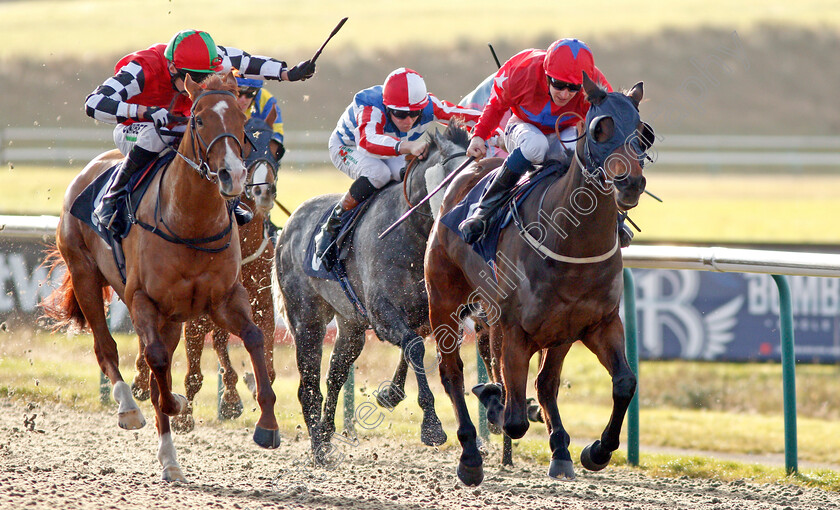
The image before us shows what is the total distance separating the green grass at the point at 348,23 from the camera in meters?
30.3

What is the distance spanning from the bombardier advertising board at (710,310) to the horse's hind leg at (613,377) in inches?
166

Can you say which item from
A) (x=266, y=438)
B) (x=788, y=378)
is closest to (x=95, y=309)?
(x=266, y=438)

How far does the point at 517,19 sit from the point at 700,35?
19.8 ft

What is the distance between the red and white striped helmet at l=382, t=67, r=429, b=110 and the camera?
5680 millimetres

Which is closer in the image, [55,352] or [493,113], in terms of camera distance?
[493,113]

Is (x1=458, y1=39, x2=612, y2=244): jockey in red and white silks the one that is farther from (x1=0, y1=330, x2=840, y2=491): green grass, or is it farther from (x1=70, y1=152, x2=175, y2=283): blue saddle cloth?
(x1=0, y1=330, x2=840, y2=491): green grass

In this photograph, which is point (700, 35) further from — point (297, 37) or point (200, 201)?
point (200, 201)

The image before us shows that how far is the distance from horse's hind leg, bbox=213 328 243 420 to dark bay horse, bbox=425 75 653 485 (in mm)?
2053

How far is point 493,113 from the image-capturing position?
507 cm

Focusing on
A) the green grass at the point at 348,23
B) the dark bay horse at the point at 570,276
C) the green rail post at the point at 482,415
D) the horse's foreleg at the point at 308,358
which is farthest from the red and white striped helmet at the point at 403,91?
the green grass at the point at 348,23

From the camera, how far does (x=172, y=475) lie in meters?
5.05

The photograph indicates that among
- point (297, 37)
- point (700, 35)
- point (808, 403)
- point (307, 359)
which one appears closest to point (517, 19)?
point (700, 35)

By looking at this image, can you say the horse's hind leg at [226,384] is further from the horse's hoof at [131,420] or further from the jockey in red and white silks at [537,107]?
the jockey in red and white silks at [537,107]

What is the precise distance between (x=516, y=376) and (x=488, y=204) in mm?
776
